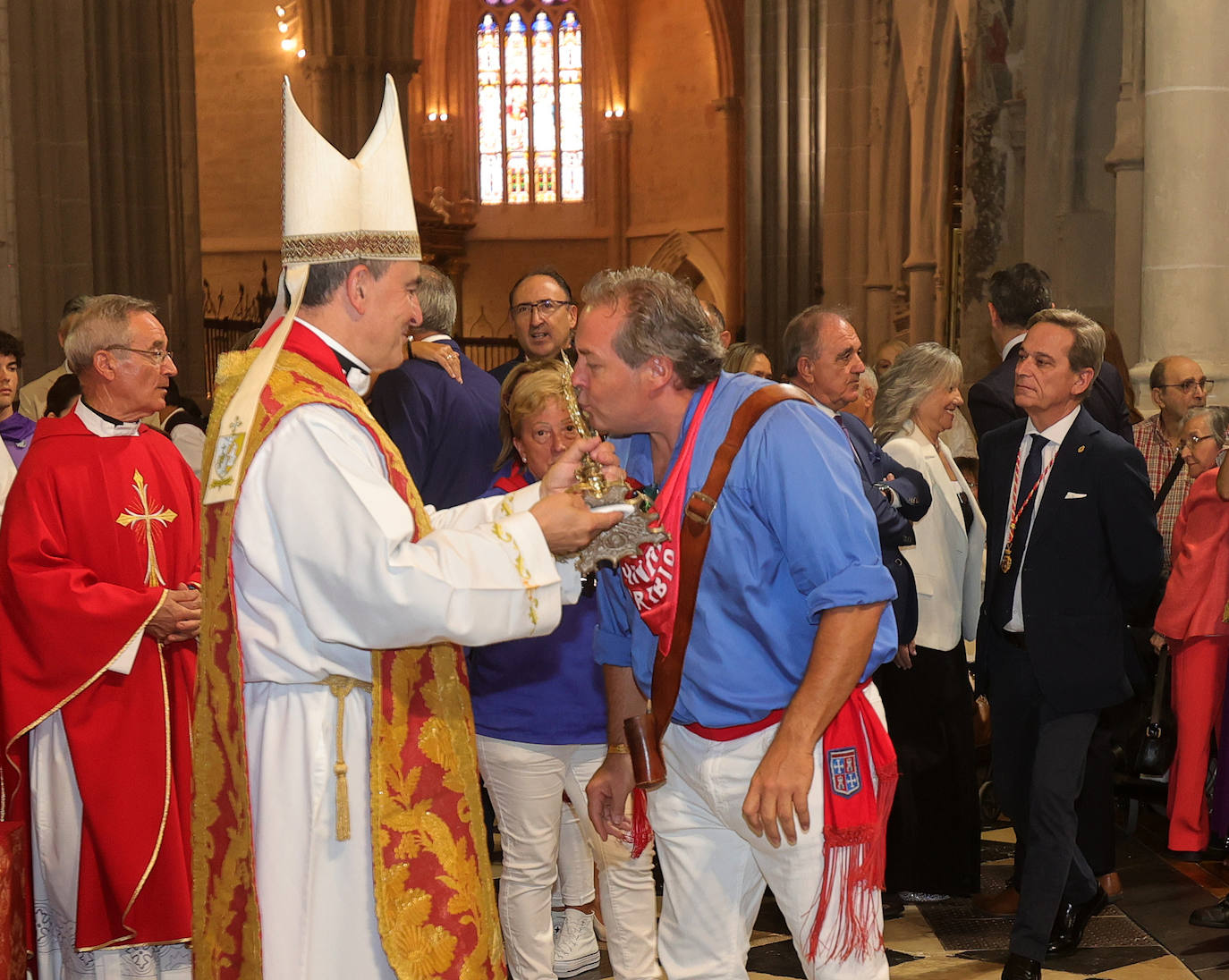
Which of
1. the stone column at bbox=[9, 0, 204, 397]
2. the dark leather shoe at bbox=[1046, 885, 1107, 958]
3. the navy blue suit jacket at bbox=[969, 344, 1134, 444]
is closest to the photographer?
the dark leather shoe at bbox=[1046, 885, 1107, 958]

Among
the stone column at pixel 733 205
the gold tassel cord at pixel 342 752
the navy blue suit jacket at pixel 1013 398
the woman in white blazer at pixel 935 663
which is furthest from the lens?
the stone column at pixel 733 205

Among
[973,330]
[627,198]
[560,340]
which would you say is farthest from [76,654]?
[627,198]

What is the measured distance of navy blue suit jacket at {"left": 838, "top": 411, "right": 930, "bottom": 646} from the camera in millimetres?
4324

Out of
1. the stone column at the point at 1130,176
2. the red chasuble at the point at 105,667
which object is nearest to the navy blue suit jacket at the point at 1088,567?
the red chasuble at the point at 105,667

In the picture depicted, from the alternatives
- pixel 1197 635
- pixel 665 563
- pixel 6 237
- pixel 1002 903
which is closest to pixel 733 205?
pixel 6 237

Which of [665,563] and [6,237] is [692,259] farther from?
[665,563]

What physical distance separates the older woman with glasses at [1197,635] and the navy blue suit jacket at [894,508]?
1134 mm

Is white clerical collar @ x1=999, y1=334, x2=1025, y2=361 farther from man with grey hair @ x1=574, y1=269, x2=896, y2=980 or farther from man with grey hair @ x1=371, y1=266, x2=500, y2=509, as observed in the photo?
man with grey hair @ x1=574, y1=269, x2=896, y2=980

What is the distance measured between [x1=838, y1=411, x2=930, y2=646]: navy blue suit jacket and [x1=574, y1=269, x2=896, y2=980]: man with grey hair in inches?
56.5

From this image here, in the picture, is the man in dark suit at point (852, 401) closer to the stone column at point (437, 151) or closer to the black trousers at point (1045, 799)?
the black trousers at point (1045, 799)

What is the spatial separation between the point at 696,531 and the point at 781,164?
45.5 feet


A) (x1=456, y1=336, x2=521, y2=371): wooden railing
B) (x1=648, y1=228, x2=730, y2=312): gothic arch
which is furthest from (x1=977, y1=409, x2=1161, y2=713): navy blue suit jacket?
(x1=648, y1=228, x2=730, y2=312): gothic arch

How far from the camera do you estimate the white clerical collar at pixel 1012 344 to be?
17.9 feet

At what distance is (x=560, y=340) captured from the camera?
210 inches
